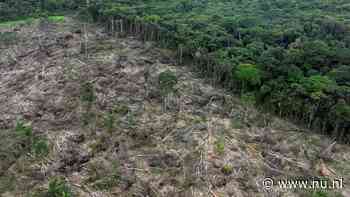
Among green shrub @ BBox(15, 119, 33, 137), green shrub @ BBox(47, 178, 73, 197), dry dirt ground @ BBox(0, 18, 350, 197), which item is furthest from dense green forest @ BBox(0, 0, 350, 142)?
green shrub @ BBox(15, 119, 33, 137)

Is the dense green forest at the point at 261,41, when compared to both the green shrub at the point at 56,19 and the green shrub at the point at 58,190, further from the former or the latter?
the green shrub at the point at 58,190

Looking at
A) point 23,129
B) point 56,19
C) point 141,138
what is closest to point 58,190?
point 141,138

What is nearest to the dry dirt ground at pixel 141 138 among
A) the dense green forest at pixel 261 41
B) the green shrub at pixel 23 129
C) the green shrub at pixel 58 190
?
the green shrub at pixel 23 129

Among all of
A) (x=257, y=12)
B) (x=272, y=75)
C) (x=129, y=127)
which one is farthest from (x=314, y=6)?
(x=129, y=127)

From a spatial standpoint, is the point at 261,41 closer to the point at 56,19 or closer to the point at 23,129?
the point at 23,129

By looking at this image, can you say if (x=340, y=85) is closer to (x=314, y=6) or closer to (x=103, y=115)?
(x=103, y=115)

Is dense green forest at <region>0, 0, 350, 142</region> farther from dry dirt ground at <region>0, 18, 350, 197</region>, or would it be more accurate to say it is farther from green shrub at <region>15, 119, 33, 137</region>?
green shrub at <region>15, 119, 33, 137</region>

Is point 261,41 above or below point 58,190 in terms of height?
above
